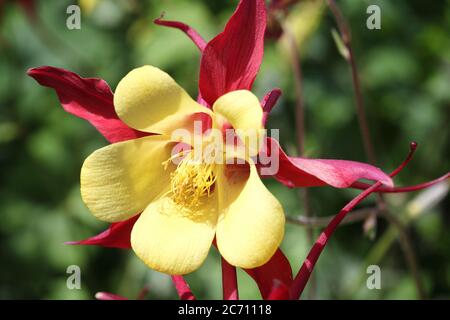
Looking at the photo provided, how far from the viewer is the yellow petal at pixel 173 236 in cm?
116

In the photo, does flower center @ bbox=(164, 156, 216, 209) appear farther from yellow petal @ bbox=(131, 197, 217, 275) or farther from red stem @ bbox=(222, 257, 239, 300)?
red stem @ bbox=(222, 257, 239, 300)

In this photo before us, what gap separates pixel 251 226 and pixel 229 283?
0.11m

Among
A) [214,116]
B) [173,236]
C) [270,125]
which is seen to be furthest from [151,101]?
[270,125]

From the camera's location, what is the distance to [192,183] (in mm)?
1300

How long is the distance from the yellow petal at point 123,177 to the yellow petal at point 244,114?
16 centimetres

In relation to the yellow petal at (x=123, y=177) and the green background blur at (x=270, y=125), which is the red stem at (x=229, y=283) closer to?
the yellow petal at (x=123, y=177)

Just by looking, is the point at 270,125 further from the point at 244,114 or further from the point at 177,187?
the point at 244,114

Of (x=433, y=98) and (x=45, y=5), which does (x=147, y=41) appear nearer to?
(x=45, y=5)

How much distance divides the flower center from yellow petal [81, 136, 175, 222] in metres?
0.04

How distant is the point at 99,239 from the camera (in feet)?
4.22

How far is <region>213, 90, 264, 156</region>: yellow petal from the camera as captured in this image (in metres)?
1.11

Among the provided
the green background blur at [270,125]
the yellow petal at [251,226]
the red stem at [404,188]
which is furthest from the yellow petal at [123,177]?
the green background blur at [270,125]
